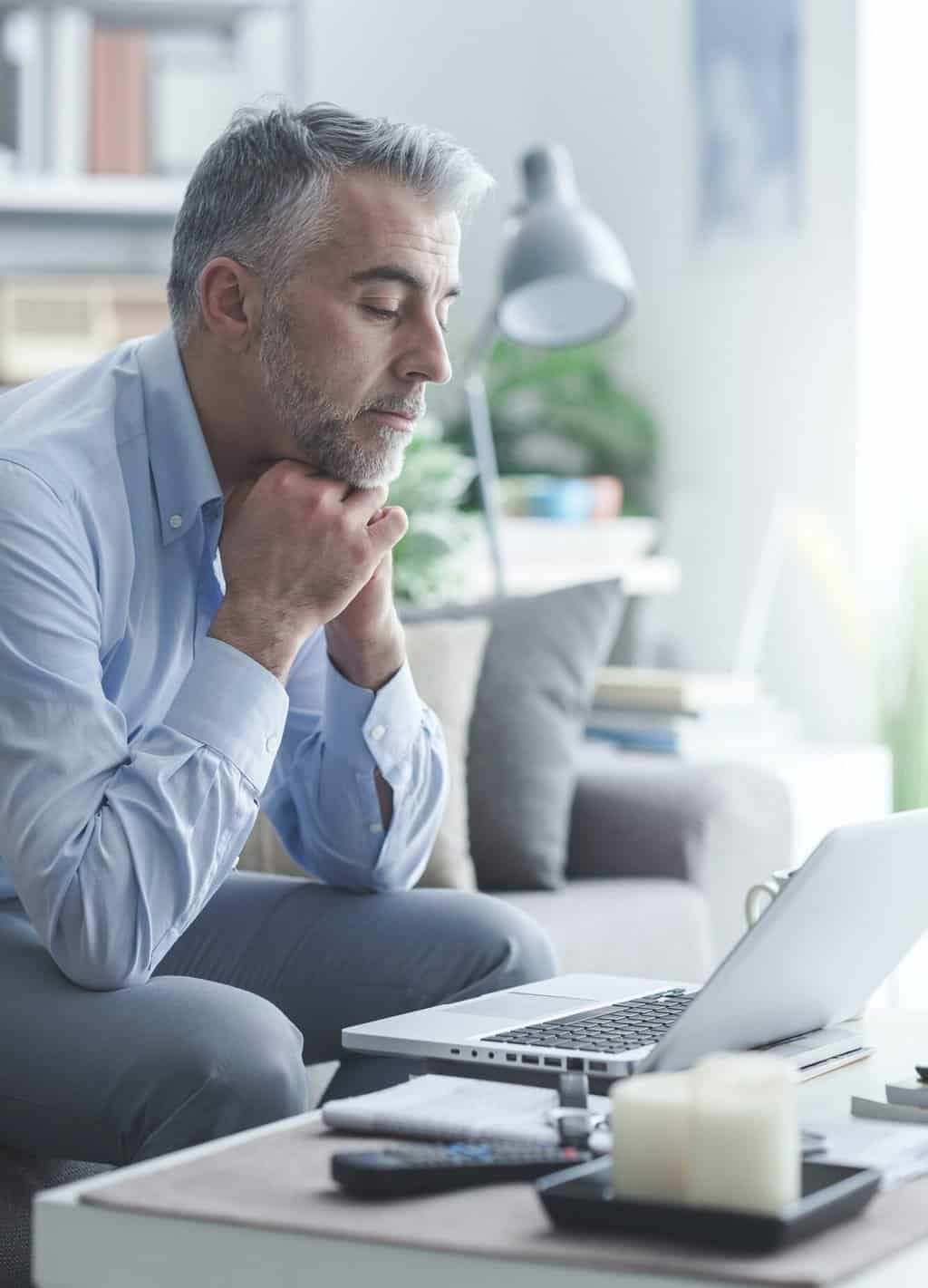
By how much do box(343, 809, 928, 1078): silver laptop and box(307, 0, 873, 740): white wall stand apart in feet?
7.92

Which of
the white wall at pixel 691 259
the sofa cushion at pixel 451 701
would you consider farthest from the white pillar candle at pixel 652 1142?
the white wall at pixel 691 259

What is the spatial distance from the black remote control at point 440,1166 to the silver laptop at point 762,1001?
12 centimetres

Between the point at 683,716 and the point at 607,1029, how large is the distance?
5.63ft

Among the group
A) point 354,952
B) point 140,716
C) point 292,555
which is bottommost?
point 354,952

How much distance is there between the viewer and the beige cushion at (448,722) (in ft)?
7.64

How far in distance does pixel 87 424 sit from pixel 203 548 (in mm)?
147

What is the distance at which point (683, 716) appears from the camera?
3023mm

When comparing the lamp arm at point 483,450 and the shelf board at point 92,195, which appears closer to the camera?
the lamp arm at point 483,450

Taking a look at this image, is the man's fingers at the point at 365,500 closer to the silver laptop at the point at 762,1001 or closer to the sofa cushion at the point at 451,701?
the silver laptop at the point at 762,1001

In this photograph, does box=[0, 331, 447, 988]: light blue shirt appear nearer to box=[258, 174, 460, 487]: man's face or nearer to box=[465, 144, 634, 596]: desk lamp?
box=[258, 174, 460, 487]: man's face

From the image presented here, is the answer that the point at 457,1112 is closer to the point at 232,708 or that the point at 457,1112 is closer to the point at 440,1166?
the point at 440,1166

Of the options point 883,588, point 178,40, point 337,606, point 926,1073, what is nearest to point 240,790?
point 337,606

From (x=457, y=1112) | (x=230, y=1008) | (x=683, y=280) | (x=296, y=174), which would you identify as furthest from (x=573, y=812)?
(x=683, y=280)

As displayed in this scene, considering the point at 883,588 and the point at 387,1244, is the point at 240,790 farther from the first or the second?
the point at 883,588
